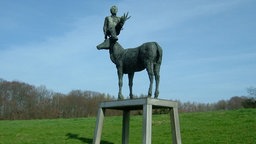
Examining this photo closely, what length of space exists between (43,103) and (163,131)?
54.5m

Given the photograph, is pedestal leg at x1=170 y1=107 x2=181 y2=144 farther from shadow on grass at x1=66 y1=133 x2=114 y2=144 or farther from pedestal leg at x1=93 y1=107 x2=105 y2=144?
shadow on grass at x1=66 y1=133 x2=114 y2=144

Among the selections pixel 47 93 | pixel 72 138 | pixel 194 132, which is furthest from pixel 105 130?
pixel 47 93

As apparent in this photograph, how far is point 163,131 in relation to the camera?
67.3 feet

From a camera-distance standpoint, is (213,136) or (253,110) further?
(253,110)

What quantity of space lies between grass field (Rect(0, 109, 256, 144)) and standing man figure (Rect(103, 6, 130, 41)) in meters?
7.29

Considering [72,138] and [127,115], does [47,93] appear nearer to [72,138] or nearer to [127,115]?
[72,138]

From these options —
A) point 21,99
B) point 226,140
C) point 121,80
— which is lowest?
point 226,140

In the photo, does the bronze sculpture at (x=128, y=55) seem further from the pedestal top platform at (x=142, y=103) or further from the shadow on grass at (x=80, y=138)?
the shadow on grass at (x=80, y=138)

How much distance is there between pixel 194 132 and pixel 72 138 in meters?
6.36

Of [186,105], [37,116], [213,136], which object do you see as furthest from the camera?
[186,105]

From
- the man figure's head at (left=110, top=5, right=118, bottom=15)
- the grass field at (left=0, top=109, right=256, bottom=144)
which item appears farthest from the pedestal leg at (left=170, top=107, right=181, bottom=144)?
the grass field at (left=0, top=109, right=256, bottom=144)

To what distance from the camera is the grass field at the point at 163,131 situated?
17652 millimetres

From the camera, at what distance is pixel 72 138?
19938 mm

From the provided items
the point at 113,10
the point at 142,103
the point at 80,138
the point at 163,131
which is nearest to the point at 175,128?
the point at 142,103
